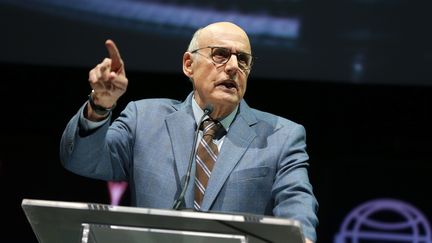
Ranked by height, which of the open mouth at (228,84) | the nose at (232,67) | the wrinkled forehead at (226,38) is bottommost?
the open mouth at (228,84)

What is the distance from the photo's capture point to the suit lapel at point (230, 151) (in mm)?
2418

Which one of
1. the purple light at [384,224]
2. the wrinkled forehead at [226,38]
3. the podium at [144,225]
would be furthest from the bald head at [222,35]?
the purple light at [384,224]

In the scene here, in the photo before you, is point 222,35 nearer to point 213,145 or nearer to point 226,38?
point 226,38

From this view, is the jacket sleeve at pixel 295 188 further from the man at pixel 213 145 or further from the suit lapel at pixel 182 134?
the suit lapel at pixel 182 134

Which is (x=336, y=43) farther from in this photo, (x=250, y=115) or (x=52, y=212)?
(x=52, y=212)

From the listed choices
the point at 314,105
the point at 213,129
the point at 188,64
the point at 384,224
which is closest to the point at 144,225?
the point at 213,129

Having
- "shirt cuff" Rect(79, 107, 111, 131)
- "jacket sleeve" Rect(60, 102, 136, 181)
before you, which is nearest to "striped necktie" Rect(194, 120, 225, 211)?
"jacket sleeve" Rect(60, 102, 136, 181)

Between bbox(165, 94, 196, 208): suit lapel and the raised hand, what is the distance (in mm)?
395

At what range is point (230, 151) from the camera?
2.50 metres

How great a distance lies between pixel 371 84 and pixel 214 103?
2075mm

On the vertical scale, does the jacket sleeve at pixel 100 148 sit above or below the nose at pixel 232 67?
below

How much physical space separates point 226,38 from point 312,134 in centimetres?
211

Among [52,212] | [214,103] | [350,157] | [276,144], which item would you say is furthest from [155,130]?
[350,157]

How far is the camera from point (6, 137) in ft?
15.8
